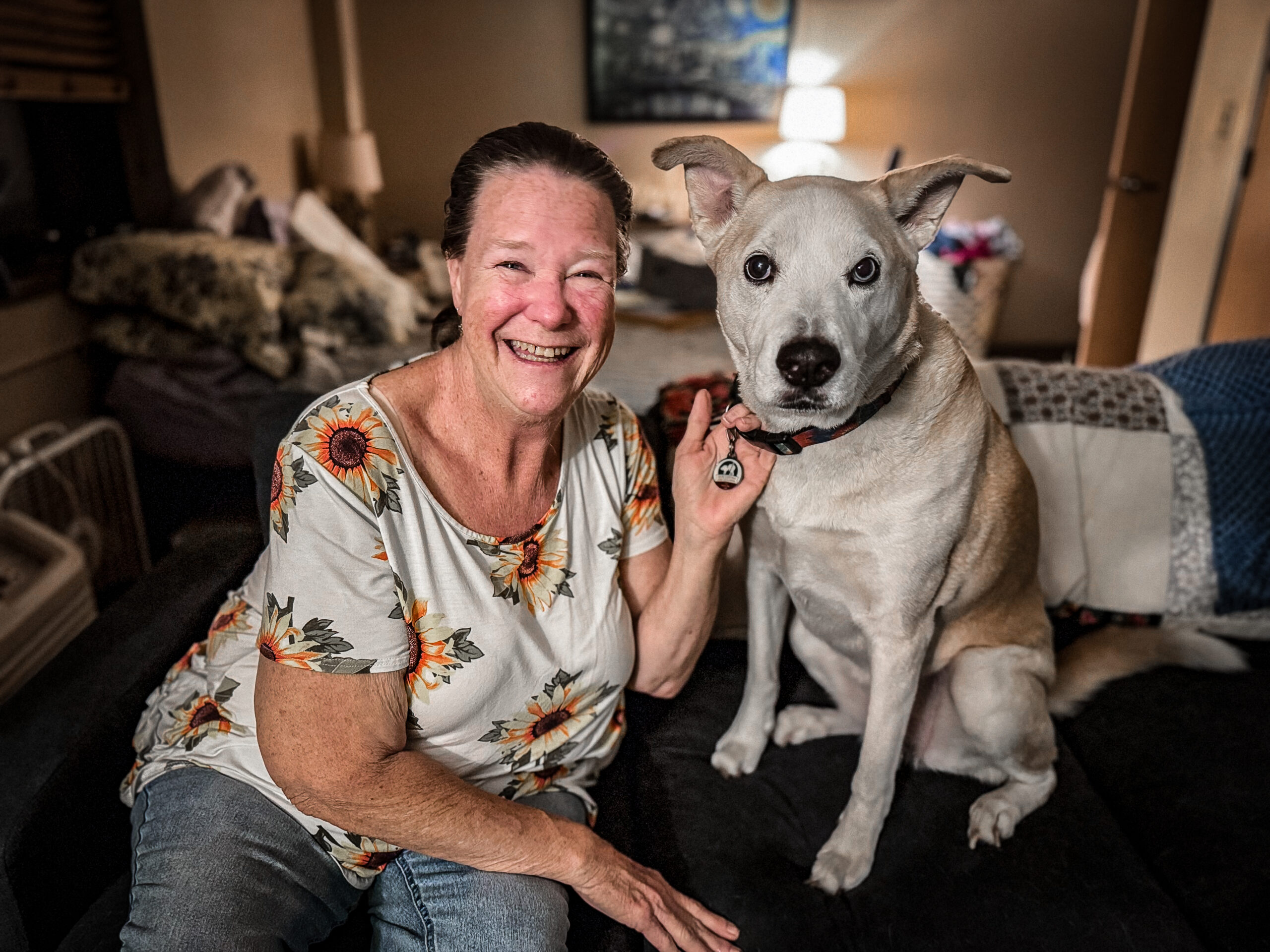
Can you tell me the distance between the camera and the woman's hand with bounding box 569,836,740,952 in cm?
107

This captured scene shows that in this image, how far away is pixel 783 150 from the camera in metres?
5.53

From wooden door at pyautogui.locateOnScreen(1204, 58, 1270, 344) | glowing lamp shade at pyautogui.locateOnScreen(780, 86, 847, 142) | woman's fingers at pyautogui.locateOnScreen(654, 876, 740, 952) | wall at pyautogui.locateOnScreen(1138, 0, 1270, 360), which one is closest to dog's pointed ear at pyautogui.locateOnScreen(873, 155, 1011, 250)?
woman's fingers at pyautogui.locateOnScreen(654, 876, 740, 952)

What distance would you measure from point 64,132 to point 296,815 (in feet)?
11.0

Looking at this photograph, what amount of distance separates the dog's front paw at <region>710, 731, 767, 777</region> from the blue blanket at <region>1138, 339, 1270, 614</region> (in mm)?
1073

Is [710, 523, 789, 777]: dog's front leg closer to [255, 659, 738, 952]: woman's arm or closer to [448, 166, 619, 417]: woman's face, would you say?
[255, 659, 738, 952]: woman's arm

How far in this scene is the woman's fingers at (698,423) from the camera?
1233 millimetres

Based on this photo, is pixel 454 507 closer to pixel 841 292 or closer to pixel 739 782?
pixel 841 292

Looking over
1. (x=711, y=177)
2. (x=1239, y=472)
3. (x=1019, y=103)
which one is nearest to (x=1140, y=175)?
(x=1019, y=103)

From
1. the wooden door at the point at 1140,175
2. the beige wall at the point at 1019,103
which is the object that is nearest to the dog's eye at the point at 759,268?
the wooden door at the point at 1140,175

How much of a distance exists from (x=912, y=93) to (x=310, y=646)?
569 centimetres

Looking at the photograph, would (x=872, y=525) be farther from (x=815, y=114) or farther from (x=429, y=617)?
(x=815, y=114)

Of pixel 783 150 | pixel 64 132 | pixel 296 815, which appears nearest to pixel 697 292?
pixel 783 150

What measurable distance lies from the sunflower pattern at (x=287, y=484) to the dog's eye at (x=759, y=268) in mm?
580

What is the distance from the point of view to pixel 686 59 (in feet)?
18.3
